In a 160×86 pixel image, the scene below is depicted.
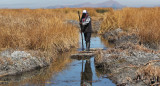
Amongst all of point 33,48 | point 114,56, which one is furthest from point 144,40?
point 33,48

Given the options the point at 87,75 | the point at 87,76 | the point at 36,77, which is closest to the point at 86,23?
the point at 87,75

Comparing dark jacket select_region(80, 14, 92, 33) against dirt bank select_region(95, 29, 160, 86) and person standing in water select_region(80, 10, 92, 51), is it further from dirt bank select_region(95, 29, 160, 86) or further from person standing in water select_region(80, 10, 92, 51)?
dirt bank select_region(95, 29, 160, 86)

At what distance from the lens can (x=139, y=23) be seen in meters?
15.7

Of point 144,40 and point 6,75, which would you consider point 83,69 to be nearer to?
point 6,75

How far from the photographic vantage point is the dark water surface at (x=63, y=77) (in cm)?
758

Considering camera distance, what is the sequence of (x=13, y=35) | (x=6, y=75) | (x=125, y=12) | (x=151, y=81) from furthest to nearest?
1. (x=125, y=12)
2. (x=13, y=35)
3. (x=6, y=75)
4. (x=151, y=81)

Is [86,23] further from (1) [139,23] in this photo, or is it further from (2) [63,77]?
(1) [139,23]

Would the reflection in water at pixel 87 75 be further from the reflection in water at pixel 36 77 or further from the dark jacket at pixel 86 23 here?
the dark jacket at pixel 86 23

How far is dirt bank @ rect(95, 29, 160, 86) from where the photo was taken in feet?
21.5

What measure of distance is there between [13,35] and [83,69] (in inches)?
119

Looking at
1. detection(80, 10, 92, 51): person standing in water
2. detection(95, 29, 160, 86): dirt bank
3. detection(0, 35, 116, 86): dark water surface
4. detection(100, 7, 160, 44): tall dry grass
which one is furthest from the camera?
detection(100, 7, 160, 44): tall dry grass

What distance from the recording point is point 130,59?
30.3 ft

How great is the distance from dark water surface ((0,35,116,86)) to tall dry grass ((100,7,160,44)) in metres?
3.63

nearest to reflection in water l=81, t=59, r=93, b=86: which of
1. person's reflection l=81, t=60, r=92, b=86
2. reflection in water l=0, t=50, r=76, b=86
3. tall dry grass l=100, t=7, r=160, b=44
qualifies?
person's reflection l=81, t=60, r=92, b=86
